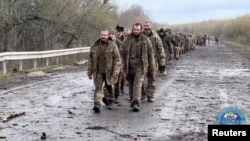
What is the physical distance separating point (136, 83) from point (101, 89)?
0.81 m

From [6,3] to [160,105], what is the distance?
1518 centimetres

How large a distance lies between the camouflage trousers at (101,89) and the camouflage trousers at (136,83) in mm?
478

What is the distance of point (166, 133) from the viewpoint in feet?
27.1

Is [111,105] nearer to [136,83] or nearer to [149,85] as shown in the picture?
[136,83]

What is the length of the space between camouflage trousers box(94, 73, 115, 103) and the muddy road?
29cm

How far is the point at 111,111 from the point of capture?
34.4 ft

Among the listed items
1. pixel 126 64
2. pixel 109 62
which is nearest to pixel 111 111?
pixel 109 62

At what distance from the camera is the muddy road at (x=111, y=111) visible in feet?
26.6

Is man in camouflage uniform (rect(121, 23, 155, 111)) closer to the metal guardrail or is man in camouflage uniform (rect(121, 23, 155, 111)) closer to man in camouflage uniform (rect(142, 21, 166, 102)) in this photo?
man in camouflage uniform (rect(142, 21, 166, 102))

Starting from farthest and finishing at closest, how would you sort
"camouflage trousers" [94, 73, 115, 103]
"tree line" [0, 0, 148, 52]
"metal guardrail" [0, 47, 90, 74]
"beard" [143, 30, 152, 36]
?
"tree line" [0, 0, 148, 52], "metal guardrail" [0, 47, 90, 74], "beard" [143, 30, 152, 36], "camouflage trousers" [94, 73, 115, 103]

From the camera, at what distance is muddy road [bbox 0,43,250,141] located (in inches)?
320

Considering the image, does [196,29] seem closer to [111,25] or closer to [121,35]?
[111,25]

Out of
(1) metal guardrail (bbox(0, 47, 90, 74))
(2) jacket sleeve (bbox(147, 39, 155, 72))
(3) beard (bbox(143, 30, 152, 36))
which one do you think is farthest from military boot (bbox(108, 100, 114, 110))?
(1) metal guardrail (bbox(0, 47, 90, 74))

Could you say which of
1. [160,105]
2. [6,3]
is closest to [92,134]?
[160,105]
